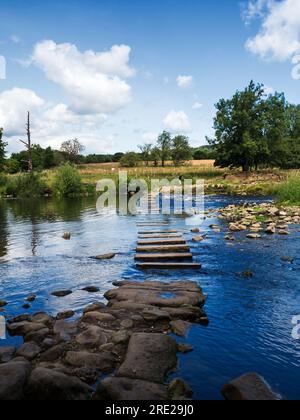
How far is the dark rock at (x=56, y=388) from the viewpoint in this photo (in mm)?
4871

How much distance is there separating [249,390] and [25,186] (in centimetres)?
4860

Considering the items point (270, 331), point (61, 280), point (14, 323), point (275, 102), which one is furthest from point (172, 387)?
point (275, 102)

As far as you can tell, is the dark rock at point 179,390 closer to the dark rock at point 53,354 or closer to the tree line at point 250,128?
the dark rock at point 53,354

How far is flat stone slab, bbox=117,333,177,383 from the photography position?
540cm

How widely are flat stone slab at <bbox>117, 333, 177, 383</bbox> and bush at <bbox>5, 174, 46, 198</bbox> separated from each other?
46.0 meters

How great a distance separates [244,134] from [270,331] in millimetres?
56290

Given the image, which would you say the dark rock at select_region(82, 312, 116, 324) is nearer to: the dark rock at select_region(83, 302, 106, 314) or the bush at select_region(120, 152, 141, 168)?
the dark rock at select_region(83, 302, 106, 314)

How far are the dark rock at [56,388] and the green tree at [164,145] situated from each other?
108219 millimetres

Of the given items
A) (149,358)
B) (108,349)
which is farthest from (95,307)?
(149,358)

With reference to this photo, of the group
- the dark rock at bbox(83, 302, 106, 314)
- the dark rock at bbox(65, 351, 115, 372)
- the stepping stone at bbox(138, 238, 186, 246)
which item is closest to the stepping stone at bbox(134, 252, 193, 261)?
the stepping stone at bbox(138, 238, 186, 246)

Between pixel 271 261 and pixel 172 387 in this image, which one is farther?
pixel 271 261

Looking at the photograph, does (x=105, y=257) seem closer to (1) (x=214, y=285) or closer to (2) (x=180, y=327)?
(1) (x=214, y=285)
